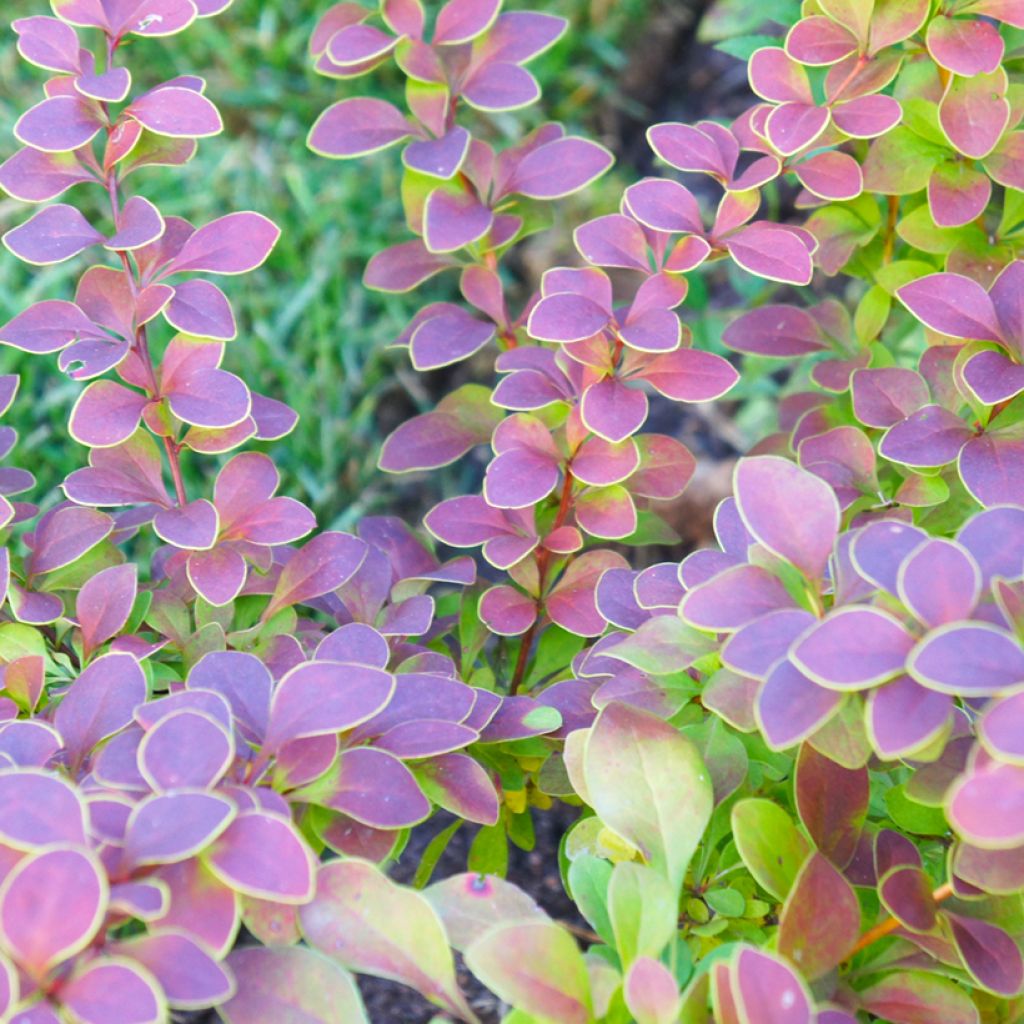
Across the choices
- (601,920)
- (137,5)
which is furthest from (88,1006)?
(137,5)

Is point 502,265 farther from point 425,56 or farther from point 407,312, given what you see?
point 425,56

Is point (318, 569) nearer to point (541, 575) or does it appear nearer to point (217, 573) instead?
point (217, 573)

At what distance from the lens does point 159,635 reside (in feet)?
3.27

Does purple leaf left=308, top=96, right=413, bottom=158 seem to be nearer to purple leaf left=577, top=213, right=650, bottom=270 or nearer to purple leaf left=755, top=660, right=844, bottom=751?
purple leaf left=577, top=213, right=650, bottom=270

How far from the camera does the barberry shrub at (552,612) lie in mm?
582

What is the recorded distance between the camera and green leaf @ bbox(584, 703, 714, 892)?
2.34 ft

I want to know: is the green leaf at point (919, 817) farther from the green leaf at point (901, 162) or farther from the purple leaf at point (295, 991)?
the green leaf at point (901, 162)

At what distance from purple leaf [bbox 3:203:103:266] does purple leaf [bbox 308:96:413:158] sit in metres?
0.24

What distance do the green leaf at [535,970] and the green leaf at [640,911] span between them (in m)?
0.03

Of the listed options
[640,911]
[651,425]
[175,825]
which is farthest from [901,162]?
[651,425]

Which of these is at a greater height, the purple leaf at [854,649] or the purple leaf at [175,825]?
the purple leaf at [854,649]

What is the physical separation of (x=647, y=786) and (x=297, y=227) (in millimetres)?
1775

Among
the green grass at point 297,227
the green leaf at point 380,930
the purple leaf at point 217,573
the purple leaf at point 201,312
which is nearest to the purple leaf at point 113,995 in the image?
the green leaf at point 380,930

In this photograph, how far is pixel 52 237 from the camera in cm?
89
